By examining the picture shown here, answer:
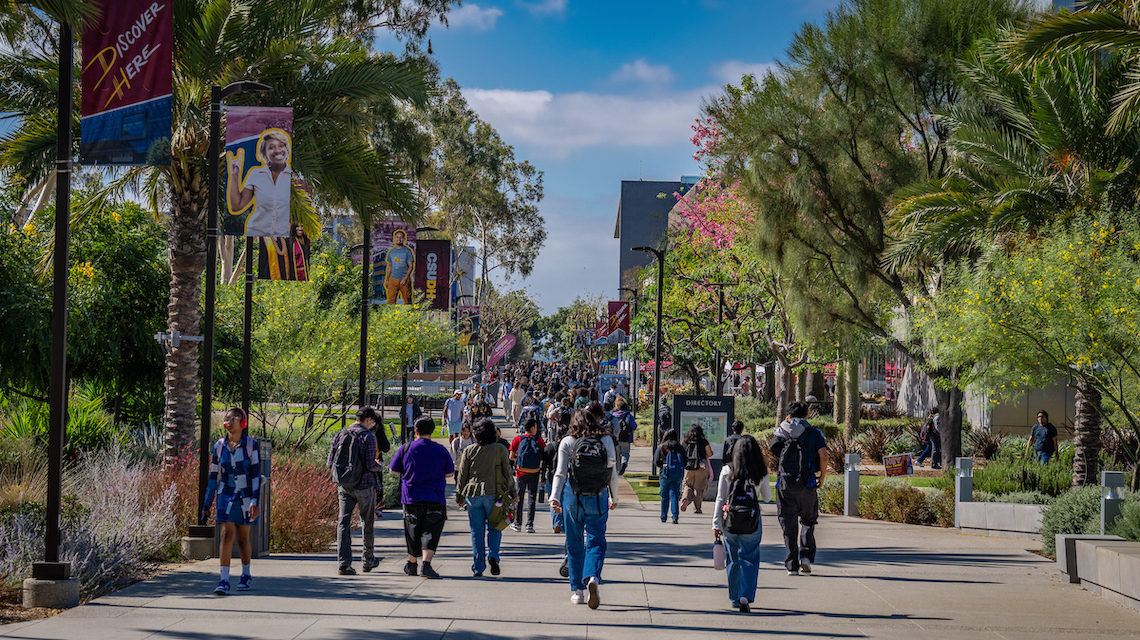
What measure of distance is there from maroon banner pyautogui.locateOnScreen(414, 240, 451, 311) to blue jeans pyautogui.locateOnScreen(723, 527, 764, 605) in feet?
69.5

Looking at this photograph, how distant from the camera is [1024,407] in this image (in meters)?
30.8

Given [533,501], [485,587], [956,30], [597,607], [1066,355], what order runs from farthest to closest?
[956,30] → [533,501] → [1066,355] → [485,587] → [597,607]

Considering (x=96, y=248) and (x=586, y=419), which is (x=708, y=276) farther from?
(x=586, y=419)

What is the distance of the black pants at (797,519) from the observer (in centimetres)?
1051

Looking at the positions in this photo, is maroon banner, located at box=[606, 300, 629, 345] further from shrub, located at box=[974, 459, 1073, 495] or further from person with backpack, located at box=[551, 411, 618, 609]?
person with backpack, located at box=[551, 411, 618, 609]

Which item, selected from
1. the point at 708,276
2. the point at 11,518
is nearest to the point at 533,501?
the point at 11,518

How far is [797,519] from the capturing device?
10.8 m

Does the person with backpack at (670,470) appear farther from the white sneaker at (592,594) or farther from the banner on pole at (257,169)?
the white sneaker at (592,594)

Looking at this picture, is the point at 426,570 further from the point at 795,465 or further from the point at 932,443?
the point at 932,443

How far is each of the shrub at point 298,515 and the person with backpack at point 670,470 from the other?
16.8 feet

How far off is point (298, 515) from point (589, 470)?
505 centimetres

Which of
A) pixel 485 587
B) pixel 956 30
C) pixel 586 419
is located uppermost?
pixel 956 30

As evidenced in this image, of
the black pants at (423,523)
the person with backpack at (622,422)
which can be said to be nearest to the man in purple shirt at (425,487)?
the black pants at (423,523)

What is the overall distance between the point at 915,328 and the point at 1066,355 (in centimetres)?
369
